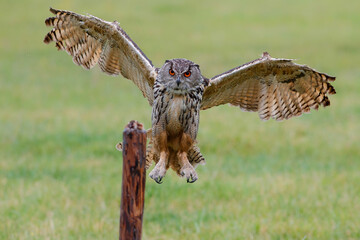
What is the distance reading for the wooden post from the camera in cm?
361

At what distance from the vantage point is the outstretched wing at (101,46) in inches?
229

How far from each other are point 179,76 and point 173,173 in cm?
419

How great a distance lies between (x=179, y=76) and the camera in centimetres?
511

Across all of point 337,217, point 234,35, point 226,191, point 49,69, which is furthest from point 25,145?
point 234,35

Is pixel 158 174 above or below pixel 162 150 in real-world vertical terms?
below

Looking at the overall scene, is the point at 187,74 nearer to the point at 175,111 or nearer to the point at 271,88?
the point at 175,111

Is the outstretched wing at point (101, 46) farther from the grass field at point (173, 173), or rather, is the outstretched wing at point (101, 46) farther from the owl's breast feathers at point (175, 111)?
the grass field at point (173, 173)

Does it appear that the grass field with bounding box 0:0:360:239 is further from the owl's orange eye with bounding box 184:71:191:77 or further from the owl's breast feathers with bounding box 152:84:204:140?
the owl's orange eye with bounding box 184:71:191:77

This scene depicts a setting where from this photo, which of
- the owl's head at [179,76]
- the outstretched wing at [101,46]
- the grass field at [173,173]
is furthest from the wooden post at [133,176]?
the grass field at [173,173]

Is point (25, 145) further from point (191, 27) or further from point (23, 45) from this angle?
point (191, 27)

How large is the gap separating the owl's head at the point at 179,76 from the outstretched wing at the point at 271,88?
0.53 metres

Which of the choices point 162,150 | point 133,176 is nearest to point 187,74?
point 162,150

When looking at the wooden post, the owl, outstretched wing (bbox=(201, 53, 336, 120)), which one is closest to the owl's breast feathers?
the owl

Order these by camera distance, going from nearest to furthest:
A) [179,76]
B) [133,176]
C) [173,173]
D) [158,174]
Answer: [133,176] → [158,174] → [179,76] → [173,173]
